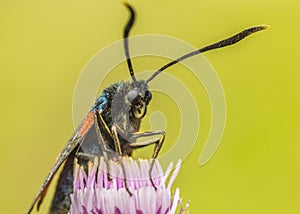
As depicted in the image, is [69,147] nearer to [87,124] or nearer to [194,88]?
[87,124]

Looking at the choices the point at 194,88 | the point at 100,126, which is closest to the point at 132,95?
the point at 100,126

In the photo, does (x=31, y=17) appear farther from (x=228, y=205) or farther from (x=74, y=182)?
(x=74, y=182)

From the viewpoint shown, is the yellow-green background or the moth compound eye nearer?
the moth compound eye

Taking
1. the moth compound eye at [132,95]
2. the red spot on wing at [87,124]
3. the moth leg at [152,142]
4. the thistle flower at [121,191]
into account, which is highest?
the moth compound eye at [132,95]

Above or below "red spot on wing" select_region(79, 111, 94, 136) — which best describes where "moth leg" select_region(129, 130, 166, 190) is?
below

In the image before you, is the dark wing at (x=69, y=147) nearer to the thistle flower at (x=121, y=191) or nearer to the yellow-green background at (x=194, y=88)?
the thistle flower at (x=121, y=191)

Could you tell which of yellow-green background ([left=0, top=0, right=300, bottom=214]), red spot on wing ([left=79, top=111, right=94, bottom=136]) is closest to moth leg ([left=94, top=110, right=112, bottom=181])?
red spot on wing ([left=79, top=111, right=94, bottom=136])

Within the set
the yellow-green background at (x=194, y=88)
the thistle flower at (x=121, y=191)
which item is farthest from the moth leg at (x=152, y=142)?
the yellow-green background at (x=194, y=88)

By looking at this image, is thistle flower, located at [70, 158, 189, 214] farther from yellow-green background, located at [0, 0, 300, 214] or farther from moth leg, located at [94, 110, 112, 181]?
yellow-green background, located at [0, 0, 300, 214]
